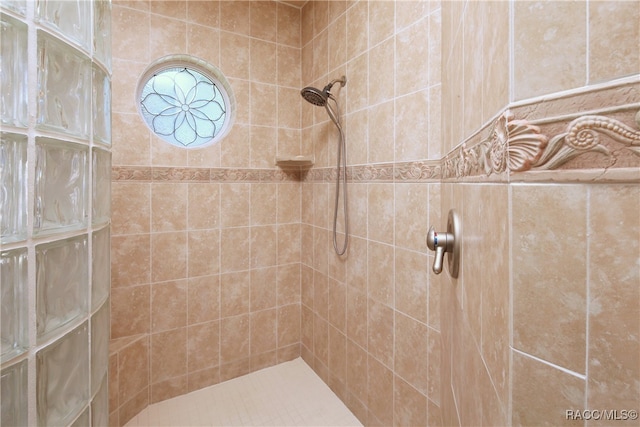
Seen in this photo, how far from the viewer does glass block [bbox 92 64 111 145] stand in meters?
0.59

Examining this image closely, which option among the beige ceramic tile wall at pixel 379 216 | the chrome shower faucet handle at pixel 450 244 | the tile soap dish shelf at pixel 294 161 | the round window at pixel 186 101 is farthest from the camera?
the tile soap dish shelf at pixel 294 161

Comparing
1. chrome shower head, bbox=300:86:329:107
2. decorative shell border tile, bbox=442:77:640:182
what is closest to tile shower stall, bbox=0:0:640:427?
decorative shell border tile, bbox=442:77:640:182

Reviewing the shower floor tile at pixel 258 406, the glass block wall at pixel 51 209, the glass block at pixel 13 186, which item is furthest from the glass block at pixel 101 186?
the shower floor tile at pixel 258 406

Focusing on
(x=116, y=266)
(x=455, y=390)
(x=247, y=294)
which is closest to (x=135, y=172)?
(x=116, y=266)

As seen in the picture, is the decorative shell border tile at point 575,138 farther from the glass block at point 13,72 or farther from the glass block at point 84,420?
the glass block at point 84,420

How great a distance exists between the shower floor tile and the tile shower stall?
7cm

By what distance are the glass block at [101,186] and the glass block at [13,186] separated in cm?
15

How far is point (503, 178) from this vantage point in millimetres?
375

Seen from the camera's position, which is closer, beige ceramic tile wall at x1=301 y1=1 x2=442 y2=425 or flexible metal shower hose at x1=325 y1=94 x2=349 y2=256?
beige ceramic tile wall at x1=301 y1=1 x2=442 y2=425

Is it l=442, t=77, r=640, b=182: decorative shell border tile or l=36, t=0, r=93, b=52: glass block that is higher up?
l=36, t=0, r=93, b=52: glass block

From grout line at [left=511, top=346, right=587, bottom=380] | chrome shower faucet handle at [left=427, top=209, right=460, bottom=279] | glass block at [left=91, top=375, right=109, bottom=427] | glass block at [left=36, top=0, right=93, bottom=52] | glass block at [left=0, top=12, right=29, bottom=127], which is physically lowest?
glass block at [left=91, top=375, right=109, bottom=427]

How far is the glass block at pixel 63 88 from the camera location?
46cm

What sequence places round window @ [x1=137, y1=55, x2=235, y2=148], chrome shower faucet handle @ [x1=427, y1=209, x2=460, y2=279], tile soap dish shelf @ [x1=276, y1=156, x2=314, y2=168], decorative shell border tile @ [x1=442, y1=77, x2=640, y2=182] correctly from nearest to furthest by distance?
decorative shell border tile @ [x1=442, y1=77, x2=640, y2=182] < chrome shower faucet handle @ [x1=427, y1=209, x2=460, y2=279] < round window @ [x1=137, y1=55, x2=235, y2=148] < tile soap dish shelf @ [x1=276, y1=156, x2=314, y2=168]

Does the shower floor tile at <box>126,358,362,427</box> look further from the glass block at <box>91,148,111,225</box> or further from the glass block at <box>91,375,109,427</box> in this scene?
the glass block at <box>91,148,111,225</box>
